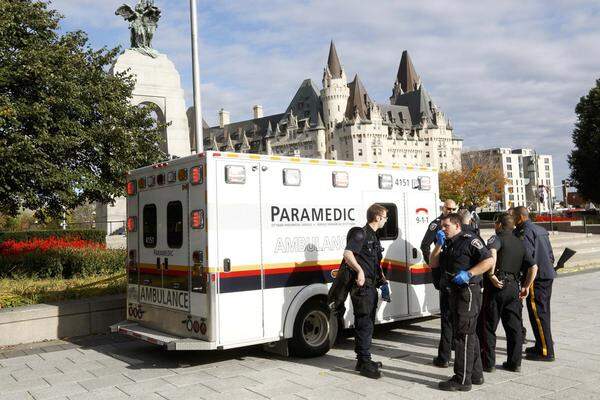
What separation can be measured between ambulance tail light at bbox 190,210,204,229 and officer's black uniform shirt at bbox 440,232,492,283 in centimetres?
298

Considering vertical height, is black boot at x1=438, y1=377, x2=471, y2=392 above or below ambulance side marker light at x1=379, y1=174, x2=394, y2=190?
below

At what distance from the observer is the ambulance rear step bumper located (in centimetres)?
662

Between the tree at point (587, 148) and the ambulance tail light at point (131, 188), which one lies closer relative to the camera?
the ambulance tail light at point (131, 188)

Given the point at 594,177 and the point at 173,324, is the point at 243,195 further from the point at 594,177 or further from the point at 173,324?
the point at 594,177

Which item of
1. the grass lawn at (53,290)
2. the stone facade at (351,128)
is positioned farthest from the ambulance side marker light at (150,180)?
the stone facade at (351,128)

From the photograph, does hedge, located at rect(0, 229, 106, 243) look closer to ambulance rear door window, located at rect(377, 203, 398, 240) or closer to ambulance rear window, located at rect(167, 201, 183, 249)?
ambulance rear window, located at rect(167, 201, 183, 249)

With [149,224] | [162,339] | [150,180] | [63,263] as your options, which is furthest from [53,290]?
[162,339]

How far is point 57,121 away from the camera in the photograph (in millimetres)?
12711

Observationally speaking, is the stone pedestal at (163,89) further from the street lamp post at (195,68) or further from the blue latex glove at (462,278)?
the blue latex glove at (462,278)

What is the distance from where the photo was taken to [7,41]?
12.3m

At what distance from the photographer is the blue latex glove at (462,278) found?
5715 mm

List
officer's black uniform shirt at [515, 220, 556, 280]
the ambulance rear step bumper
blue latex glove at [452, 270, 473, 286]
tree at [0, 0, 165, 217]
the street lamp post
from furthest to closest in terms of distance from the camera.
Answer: the street lamp post
tree at [0, 0, 165, 217]
officer's black uniform shirt at [515, 220, 556, 280]
the ambulance rear step bumper
blue latex glove at [452, 270, 473, 286]

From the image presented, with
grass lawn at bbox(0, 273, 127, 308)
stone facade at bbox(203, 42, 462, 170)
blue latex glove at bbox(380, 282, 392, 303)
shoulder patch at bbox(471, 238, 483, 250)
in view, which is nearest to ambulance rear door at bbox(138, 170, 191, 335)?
blue latex glove at bbox(380, 282, 392, 303)

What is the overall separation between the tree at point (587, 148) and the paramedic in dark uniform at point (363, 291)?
164ft
